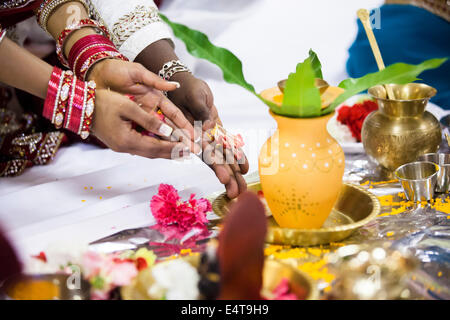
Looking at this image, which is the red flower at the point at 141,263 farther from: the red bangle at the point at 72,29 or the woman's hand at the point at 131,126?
the red bangle at the point at 72,29

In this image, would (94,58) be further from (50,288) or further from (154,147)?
(50,288)

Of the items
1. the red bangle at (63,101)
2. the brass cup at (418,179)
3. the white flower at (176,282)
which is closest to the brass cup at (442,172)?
the brass cup at (418,179)

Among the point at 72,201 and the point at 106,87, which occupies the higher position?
the point at 106,87

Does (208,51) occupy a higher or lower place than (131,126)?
higher

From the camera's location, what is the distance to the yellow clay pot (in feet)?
2.38

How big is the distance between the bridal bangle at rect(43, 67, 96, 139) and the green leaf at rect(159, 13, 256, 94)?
284mm

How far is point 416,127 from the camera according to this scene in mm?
976

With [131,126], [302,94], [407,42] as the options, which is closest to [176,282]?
[302,94]

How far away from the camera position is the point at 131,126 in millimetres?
919

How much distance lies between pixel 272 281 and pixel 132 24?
806mm

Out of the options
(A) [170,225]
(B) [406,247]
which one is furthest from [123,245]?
(B) [406,247]

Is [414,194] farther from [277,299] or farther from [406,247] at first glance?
[277,299]

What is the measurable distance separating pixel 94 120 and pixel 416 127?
0.60 meters

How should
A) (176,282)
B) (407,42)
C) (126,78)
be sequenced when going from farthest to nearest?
(407,42) → (126,78) → (176,282)
